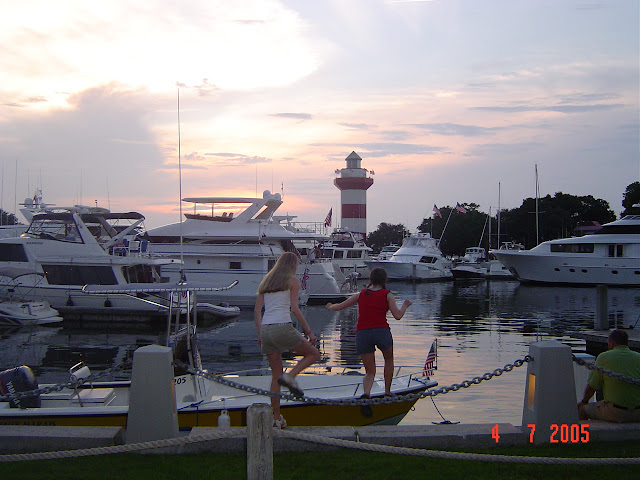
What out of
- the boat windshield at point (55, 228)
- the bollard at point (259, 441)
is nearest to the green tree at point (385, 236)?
the boat windshield at point (55, 228)

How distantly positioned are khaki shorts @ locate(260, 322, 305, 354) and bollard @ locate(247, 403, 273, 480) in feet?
7.18

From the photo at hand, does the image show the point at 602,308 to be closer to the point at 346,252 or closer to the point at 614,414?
the point at 614,414

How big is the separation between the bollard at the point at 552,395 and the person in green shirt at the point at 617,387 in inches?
23.7

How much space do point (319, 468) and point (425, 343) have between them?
1765cm

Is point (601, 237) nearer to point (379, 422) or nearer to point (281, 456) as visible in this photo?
point (379, 422)

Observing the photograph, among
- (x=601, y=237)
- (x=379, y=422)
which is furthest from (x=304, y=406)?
(x=601, y=237)

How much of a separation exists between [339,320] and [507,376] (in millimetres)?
14745

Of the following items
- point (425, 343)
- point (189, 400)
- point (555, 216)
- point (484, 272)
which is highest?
point (555, 216)

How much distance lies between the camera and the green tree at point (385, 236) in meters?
128

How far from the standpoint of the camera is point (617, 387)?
23.6 ft

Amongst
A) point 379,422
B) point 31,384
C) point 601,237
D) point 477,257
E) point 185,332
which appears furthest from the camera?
point 477,257

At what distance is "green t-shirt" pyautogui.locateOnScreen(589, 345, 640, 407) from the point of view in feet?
23.5

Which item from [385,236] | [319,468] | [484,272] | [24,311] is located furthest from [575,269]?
[385,236]

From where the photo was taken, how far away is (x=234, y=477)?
5680 millimetres
